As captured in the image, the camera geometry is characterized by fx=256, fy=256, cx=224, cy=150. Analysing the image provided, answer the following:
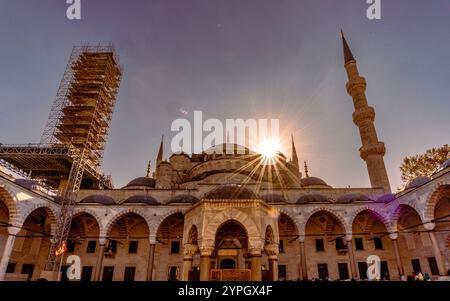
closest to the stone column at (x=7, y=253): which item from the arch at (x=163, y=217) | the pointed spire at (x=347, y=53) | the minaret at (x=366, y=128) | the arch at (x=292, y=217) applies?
the arch at (x=163, y=217)

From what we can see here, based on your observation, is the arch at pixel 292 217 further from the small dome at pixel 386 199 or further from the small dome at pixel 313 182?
the small dome at pixel 313 182

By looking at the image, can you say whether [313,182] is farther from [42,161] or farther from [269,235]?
[42,161]

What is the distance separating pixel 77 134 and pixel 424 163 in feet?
110

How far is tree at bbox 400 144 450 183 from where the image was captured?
72.3 feet

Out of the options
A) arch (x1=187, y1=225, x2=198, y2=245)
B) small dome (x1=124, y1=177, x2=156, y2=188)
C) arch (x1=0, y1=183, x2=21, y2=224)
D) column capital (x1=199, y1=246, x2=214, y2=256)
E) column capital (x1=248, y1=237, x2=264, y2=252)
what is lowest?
column capital (x1=199, y1=246, x2=214, y2=256)

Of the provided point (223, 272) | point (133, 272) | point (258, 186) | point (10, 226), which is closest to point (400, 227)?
point (258, 186)

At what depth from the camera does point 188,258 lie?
8555mm

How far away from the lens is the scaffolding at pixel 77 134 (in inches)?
811

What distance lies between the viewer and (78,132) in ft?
86.4

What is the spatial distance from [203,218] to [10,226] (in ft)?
39.7

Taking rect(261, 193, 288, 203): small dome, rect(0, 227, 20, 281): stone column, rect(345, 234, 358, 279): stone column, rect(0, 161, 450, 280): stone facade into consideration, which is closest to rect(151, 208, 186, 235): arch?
rect(0, 161, 450, 280): stone facade

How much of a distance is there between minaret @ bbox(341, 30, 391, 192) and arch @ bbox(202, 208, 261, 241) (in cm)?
1695

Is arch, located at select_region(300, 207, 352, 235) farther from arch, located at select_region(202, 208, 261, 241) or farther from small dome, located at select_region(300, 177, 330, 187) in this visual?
arch, located at select_region(202, 208, 261, 241)

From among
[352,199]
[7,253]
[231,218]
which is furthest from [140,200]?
[352,199]
